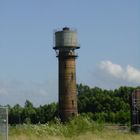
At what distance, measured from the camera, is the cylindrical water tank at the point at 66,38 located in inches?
2505

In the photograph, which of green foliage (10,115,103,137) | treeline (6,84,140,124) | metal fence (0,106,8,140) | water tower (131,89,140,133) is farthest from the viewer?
treeline (6,84,140,124)

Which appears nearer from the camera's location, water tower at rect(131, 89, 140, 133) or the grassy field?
the grassy field

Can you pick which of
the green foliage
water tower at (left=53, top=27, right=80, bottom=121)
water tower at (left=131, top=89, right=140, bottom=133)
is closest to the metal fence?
the green foliage

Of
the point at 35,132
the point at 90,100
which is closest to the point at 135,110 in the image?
the point at 35,132

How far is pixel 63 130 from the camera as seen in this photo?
27016 mm

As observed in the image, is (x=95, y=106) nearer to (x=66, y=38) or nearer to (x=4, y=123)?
(x=66, y=38)

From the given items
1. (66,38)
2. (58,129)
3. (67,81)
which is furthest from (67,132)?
(66,38)

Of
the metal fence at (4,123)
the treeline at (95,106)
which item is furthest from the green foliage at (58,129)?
the treeline at (95,106)

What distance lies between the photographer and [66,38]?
210ft

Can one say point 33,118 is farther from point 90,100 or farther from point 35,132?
point 35,132

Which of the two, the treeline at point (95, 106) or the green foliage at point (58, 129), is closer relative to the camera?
the green foliage at point (58, 129)

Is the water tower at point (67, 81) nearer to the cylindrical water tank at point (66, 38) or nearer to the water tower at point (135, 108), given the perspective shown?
the cylindrical water tank at point (66, 38)

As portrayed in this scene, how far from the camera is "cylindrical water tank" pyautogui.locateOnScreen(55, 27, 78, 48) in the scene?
63.6 metres

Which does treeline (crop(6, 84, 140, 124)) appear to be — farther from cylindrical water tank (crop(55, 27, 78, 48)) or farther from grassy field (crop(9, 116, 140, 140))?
grassy field (crop(9, 116, 140, 140))
